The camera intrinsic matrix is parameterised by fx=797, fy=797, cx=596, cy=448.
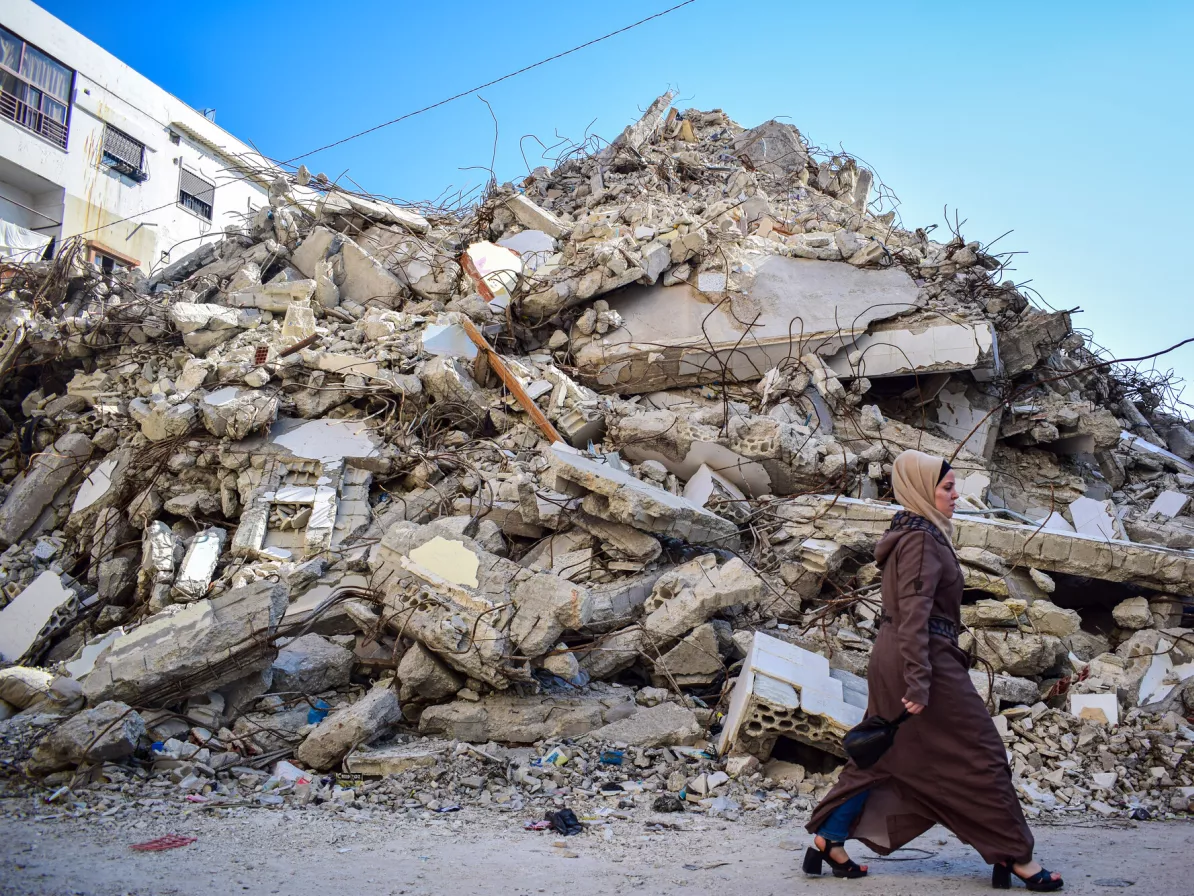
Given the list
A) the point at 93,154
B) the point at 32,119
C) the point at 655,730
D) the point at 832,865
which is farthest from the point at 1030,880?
the point at 93,154

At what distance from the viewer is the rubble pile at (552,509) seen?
152 inches

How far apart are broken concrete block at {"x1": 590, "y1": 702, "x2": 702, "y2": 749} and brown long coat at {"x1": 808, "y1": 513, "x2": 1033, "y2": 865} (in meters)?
1.50

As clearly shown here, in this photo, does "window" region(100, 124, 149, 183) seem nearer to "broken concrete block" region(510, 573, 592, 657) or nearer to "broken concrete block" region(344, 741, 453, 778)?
"broken concrete block" region(510, 573, 592, 657)

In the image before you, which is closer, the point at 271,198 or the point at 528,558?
the point at 528,558

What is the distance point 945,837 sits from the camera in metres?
3.16

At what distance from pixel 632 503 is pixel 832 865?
2632 mm

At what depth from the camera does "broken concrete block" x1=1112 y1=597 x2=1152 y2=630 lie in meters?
5.12

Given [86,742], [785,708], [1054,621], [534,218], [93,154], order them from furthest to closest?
[93,154], [534,218], [1054,621], [785,708], [86,742]

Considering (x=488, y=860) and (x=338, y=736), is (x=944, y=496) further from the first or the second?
(x=338, y=736)

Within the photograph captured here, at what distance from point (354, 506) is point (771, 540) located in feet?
10.7

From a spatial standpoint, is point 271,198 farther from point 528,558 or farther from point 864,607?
point 864,607

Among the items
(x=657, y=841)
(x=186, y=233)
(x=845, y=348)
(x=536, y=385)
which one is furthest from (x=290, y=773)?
(x=186, y=233)

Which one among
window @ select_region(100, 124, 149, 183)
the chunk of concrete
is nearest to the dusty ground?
the chunk of concrete

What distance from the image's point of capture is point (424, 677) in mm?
4211
